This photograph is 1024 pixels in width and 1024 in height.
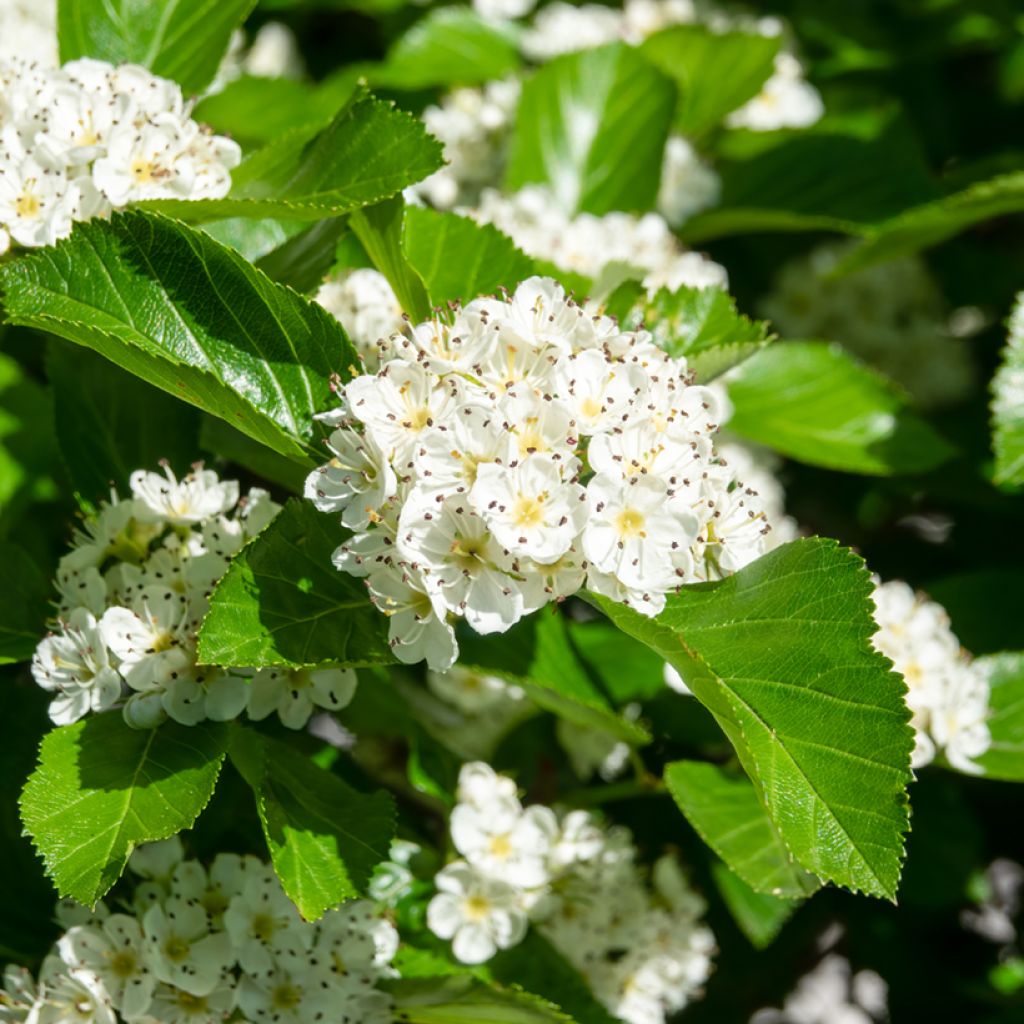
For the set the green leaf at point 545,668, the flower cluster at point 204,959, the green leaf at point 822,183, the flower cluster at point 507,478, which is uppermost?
the flower cluster at point 507,478

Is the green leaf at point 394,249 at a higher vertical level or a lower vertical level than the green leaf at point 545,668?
higher

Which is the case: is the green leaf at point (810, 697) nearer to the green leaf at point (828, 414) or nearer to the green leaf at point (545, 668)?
the green leaf at point (545, 668)

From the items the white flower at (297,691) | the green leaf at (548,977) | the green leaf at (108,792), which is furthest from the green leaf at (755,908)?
the green leaf at (108,792)

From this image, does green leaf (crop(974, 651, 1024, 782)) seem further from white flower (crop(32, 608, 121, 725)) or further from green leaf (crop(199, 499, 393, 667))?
white flower (crop(32, 608, 121, 725))

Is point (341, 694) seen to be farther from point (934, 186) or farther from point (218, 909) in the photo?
point (934, 186)

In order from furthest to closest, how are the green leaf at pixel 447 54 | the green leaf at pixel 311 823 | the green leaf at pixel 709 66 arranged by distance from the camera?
the green leaf at pixel 447 54 < the green leaf at pixel 709 66 < the green leaf at pixel 311 823

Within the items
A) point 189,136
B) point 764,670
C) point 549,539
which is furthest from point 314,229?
point 764,670

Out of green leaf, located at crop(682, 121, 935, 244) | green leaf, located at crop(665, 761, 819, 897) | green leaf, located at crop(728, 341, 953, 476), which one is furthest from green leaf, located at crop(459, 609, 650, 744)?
green leaf, located at crop(682, 121, 935, 244)
